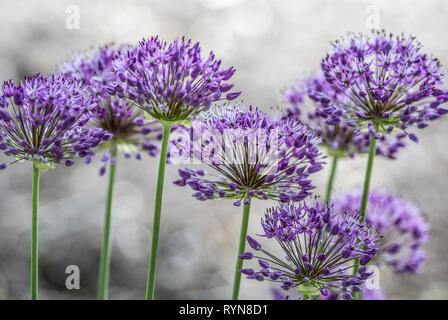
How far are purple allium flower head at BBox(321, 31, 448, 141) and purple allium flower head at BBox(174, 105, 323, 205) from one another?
0.88ft

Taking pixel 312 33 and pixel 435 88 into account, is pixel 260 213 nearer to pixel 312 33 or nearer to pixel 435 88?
pixel 312 33

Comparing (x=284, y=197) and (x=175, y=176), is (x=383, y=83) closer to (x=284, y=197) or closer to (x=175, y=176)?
(x=284, y=197)

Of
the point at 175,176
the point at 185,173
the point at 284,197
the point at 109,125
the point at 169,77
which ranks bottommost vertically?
the point at 284,197

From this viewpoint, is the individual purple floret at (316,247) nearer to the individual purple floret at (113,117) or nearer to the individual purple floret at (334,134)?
the individual purple floret at (334,134)

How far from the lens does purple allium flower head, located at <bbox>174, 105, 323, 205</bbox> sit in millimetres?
2379

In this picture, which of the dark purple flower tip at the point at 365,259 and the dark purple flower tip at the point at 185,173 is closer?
the dark purple flower tip at the point at 365,259

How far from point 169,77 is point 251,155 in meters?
0.50

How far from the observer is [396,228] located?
3504mm

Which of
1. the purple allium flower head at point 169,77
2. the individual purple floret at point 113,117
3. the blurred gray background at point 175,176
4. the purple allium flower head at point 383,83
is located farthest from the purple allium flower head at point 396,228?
the purple allium flower head at point 169,77

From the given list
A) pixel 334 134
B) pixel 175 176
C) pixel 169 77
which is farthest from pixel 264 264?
pixel 175 176

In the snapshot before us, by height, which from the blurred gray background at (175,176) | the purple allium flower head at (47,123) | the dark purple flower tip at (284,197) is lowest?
the dark purple flower tip at (284,197)

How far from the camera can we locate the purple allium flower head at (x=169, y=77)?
2359mm

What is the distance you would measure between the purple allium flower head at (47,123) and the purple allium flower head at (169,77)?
0.20 m
